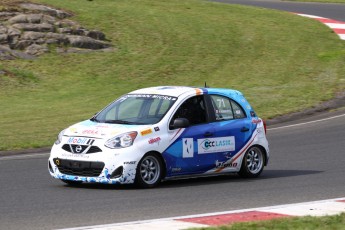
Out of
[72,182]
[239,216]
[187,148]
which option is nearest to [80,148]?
[72,182]

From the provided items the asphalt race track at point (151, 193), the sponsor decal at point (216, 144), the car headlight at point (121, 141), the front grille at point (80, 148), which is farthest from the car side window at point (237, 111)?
the front grille at point (80, 148)

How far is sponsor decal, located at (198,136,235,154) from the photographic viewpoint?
46.2ft

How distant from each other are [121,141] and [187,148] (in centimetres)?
120

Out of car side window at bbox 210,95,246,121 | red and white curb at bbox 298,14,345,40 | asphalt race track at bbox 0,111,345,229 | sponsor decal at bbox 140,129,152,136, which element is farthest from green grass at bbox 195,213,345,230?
red and white curb at bbox 298,14,345,40

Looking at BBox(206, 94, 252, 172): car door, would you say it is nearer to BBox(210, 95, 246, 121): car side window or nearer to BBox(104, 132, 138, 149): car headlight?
BBox(210, 95, 246, 121): car side window

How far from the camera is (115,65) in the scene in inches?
1222

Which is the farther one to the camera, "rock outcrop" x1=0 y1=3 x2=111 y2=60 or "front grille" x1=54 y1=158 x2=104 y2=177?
"rock outcrop" x1=0 y1=3 x2=111 y2=60

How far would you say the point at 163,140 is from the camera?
13.5 meters

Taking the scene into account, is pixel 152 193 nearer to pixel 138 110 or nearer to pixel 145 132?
pixel 145 132

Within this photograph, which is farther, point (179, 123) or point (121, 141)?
point (179, 123)

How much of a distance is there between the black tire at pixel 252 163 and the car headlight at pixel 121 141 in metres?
2.42

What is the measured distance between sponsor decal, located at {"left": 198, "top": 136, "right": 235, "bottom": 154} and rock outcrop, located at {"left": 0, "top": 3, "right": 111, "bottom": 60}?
17095mm

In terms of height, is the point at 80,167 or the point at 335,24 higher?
the point at 80,167

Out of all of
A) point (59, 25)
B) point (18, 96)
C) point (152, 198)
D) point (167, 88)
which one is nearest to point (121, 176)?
point (152, 198)
